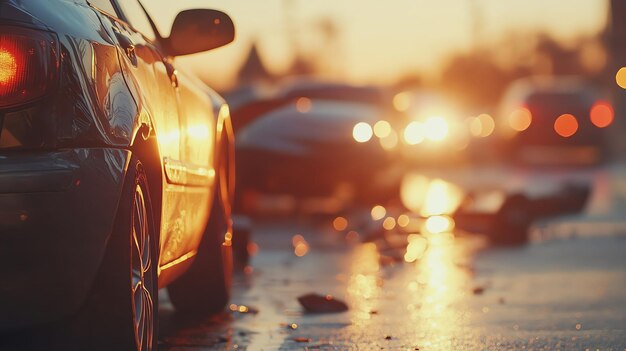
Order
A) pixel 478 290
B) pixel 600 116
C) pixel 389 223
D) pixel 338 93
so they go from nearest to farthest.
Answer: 1. pixel 478 290
2. pixel 389 223
3. pixel 338 93
4. pixel 600 116

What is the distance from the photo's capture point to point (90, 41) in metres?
5.08

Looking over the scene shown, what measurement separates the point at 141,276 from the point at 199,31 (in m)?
2.00

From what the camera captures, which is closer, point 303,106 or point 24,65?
point 24,65

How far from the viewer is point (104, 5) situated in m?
5.97

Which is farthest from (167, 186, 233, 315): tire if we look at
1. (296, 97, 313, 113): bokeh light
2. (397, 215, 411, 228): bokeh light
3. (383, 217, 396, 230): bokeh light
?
(296, 97, 313, 113): bokeh light

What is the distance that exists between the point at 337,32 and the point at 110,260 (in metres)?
128

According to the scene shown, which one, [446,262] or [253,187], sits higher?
[253,187]

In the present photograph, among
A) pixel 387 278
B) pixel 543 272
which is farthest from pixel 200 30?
pixel 543 272

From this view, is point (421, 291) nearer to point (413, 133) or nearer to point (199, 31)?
point (199, 31)

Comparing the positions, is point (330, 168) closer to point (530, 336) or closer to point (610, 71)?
point (530, 336)

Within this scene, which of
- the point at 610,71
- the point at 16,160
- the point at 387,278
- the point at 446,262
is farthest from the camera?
the point at 610,71

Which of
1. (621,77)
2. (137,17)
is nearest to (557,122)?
(137,17)

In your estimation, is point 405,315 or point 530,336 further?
point 405,315

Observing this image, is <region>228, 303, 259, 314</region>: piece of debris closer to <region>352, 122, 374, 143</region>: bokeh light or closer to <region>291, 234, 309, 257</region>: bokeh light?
<region>291, 234, 309, 257</region>: bokeh light
